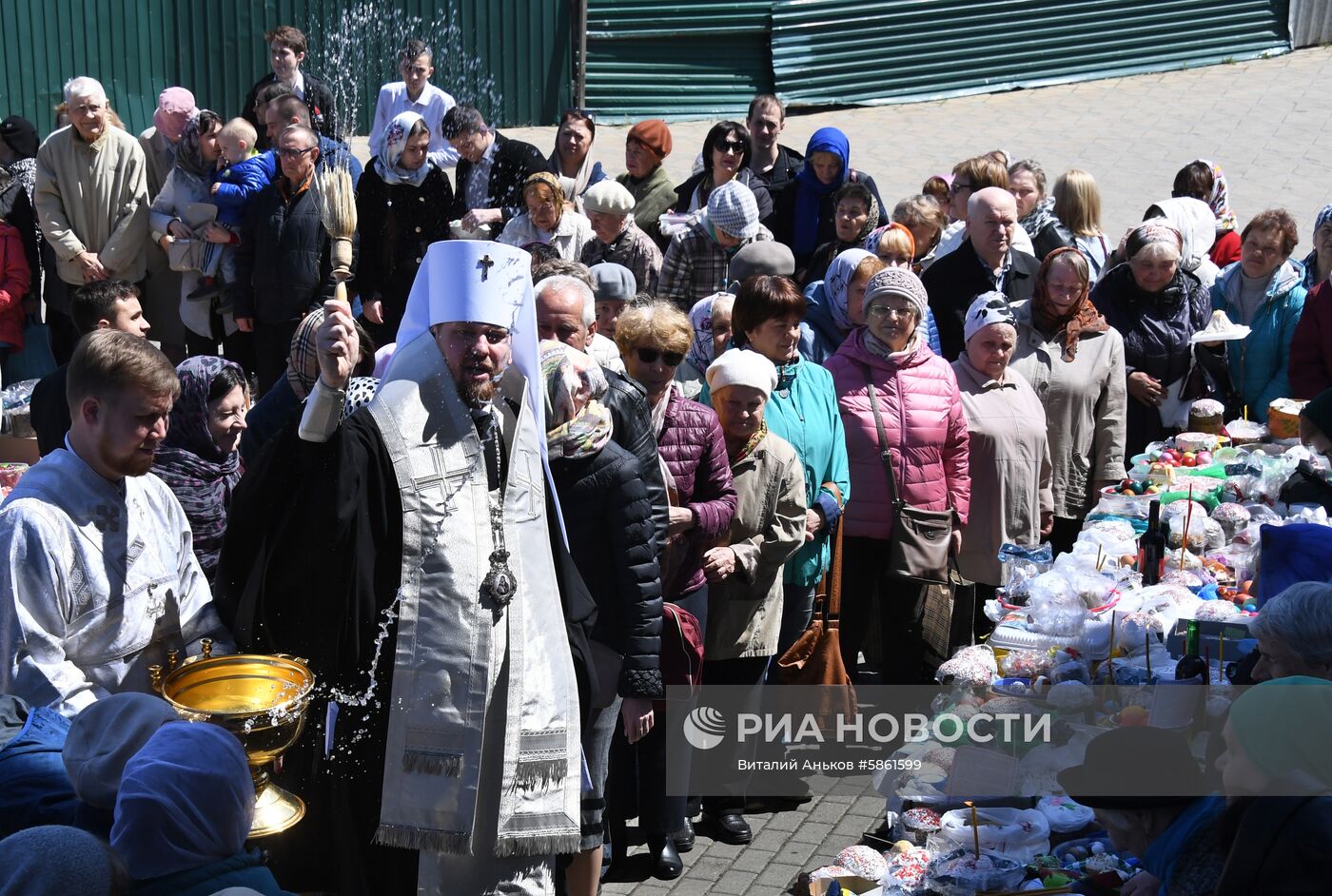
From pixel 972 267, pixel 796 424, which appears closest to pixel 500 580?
pixel 796 424

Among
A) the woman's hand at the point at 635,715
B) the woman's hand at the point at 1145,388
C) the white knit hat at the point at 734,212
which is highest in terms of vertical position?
→ the white knit hat at the point at 734,212

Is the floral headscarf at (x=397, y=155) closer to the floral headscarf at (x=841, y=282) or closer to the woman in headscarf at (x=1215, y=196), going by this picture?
the floral headscarf at (x=841, y=282)

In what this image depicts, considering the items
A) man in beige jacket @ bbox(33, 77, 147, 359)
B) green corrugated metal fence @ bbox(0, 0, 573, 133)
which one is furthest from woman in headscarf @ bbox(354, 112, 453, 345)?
green corrugated metal fence @ bbox(0, 0, 573, 133)

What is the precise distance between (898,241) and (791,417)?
73.9 inches

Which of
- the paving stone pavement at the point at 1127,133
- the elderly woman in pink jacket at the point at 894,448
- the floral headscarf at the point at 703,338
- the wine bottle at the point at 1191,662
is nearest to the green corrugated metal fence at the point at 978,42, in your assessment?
the paving stone pavement at the point at 1127,133

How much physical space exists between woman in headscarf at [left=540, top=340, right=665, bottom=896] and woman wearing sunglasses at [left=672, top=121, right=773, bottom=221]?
4.43 meters

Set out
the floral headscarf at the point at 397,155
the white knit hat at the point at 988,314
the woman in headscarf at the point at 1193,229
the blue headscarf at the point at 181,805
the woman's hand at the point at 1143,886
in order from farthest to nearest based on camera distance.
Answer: the woman in headscarf at the point at 1193,229
the floral headscarf at the point at 397,155
the white knit hat at the point at 988,314
the woman's hand at the point at 1143,886
the blue headscarf at the point at 181,805

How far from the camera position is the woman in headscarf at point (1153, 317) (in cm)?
771

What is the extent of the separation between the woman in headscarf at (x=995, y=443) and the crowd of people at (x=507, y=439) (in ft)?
0.05

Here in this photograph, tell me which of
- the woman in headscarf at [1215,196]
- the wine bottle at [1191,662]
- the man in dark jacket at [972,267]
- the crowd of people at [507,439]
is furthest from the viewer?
the woman in headscarf at [1215,196]

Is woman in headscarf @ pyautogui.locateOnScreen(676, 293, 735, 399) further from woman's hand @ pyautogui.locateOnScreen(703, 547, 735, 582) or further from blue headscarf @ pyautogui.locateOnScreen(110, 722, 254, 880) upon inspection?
blue headscarf @ pyautogui.locateOnScreen(110, 722, 254, 880)

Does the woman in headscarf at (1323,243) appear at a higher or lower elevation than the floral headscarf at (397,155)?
lower

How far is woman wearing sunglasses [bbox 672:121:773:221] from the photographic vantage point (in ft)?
28.6

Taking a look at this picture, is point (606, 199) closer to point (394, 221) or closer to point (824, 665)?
point (394, 221)
